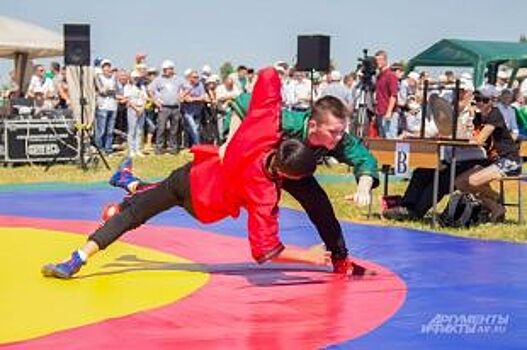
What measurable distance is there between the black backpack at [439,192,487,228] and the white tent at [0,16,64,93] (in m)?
11.2

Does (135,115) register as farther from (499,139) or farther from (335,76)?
(499,139)

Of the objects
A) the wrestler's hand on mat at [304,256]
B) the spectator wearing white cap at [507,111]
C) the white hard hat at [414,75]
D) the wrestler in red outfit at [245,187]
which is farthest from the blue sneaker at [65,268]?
the white hard hat at [414,75]

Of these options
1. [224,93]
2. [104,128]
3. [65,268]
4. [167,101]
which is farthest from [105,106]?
[65,268]

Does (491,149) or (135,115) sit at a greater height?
(491,149)

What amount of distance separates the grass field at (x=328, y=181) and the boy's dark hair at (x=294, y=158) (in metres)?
3.24

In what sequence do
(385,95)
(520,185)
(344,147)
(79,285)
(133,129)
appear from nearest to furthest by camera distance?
(79,285) < (344,147) < (520,185) < (385,95) < (133,129)

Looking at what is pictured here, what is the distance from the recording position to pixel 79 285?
16.7ft

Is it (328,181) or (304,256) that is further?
(328,181)

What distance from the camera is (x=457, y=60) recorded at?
17.8 m

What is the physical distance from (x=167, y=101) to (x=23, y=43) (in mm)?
3370

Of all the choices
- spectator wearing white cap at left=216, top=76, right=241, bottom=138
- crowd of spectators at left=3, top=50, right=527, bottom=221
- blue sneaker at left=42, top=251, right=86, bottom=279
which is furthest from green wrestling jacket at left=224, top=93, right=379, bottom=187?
spectator wearing white cap at left=216, top=76, right=241, bottom=138

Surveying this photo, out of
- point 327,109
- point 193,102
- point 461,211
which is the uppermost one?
point 327,109

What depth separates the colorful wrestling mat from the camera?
406cm

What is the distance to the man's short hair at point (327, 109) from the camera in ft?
16.0
